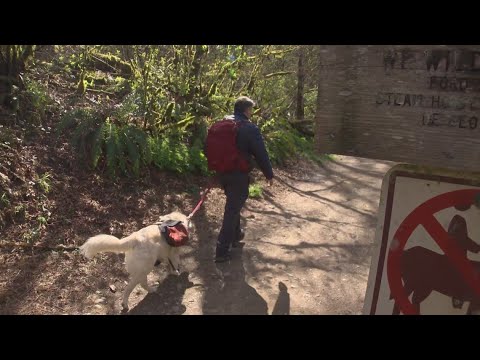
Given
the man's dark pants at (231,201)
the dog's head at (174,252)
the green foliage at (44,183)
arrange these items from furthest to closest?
the green foliage at (44,183)
the man's dark pants at (231,201)
the dog's head at (174,252)

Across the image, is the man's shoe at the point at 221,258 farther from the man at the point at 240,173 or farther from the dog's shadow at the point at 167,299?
the dog's shadow at the point at 167,299

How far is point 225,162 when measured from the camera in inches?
245

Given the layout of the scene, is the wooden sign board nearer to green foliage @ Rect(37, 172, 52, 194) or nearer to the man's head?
the man's head

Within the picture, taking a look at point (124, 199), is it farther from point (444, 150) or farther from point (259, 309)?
point (444, 150)

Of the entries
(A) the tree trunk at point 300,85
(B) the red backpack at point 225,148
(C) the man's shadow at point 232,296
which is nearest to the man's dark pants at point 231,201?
(B) the red backpack at point 225,148

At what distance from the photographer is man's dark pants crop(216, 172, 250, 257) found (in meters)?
6.40

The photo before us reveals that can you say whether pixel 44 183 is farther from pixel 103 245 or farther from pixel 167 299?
pixel 167 299

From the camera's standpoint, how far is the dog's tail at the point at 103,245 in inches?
191

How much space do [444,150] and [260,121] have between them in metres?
11.7

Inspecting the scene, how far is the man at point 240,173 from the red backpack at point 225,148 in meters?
0.07

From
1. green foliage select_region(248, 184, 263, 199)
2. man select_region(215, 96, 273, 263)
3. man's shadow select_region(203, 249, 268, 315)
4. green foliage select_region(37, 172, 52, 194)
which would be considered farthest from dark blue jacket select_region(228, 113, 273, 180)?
→ green foliage select_region(248, 184, 263, 199)

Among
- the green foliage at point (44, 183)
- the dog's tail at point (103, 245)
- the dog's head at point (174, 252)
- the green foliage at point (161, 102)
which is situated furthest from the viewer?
the green foliage at point (161, 102)

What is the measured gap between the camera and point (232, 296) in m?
5.86

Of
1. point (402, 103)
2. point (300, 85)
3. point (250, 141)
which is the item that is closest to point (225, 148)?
point (250, 141)
